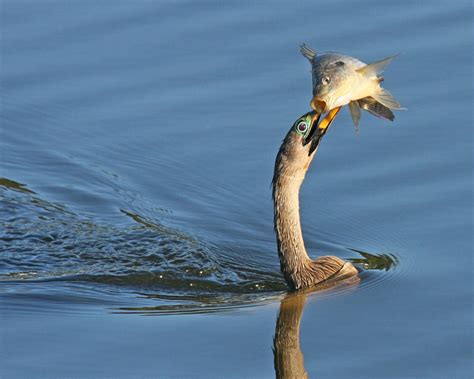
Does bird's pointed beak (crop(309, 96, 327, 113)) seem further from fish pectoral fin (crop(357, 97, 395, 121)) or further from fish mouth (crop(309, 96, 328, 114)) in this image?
fish pectoral fin (crop(357, 97, 395, 121))

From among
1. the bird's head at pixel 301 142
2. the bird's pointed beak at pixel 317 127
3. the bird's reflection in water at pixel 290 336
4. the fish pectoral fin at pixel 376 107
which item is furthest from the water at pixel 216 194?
the fish pectoral fin at pixel 376 107

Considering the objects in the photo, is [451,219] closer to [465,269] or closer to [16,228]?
[465,269]

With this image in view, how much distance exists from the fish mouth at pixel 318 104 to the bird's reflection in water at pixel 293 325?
1261 mm

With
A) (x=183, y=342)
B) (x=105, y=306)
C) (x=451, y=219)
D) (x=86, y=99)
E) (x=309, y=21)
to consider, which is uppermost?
(x=309, y=21)

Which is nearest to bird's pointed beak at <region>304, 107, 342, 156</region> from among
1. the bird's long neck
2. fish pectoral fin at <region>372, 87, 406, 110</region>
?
fish pectoral fin at <region>372, 87, 406, 110</region>

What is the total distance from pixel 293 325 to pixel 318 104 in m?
1.33

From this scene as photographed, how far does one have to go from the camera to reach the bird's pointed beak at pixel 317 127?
8023 millimetres

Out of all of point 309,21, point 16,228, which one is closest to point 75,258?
point 16,228

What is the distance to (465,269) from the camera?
839 cm

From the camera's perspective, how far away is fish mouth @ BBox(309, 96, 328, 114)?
7.69m

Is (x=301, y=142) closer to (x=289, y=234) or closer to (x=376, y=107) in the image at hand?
(x=376, y=107)

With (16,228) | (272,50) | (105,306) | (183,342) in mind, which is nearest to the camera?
(183,342)

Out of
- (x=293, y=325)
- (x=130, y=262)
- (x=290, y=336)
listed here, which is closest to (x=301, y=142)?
(x=293, y=325)

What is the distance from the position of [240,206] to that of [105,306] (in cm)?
193
